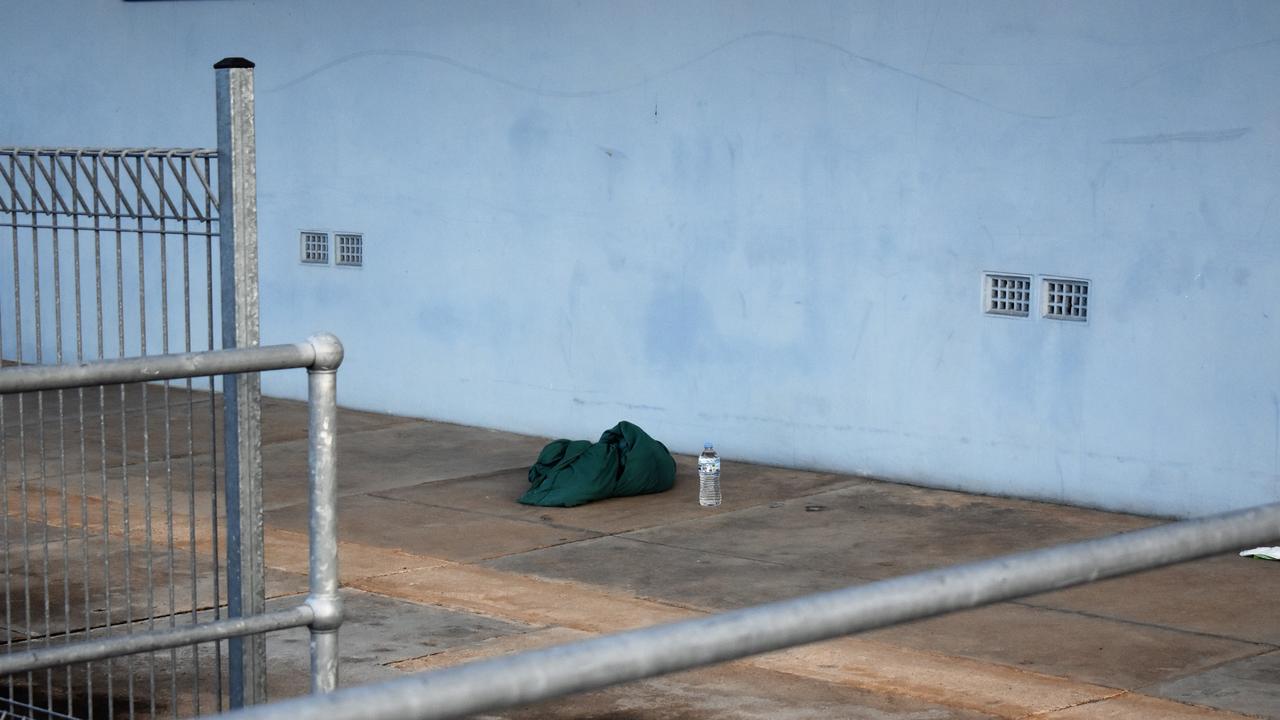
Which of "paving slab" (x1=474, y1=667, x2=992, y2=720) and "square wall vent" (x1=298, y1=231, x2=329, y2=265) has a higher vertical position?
"square wall vent" (x1=298, y1=231, x2=329, y2=265)

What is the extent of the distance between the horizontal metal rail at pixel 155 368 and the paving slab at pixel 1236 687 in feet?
13.5

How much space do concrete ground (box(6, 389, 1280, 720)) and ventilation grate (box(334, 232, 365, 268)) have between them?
1.97 meters

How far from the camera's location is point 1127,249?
9812mm

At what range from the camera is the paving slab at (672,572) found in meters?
8.35

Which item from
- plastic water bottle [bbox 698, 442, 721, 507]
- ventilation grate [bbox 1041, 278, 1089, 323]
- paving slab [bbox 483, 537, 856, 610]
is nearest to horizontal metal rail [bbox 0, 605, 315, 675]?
paving slab [bbox 483, 537, 856, 610]

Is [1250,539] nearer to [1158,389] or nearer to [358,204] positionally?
[1158,389]

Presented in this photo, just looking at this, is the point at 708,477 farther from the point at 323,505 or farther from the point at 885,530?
the point at 323,505

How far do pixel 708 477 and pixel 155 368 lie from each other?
22.5ft

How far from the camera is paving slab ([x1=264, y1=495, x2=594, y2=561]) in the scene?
941 cm

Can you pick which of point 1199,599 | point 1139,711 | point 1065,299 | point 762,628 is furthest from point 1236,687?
point 762,628

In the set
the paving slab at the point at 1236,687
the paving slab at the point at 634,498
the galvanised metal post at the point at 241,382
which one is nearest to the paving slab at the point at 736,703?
Result: the paving slab at the point at 1236,687

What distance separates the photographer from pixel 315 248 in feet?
45.3

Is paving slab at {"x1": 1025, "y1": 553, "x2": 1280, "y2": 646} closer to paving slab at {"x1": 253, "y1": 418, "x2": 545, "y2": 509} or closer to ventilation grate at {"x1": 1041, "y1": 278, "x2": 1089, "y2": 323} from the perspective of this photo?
ventilation grate at {"x1": 1041, "y1": 278, "x2": 1089, "y2": 323}

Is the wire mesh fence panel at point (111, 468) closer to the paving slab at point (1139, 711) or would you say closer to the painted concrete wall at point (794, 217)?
the painted concrete wall at point (794, 217)
